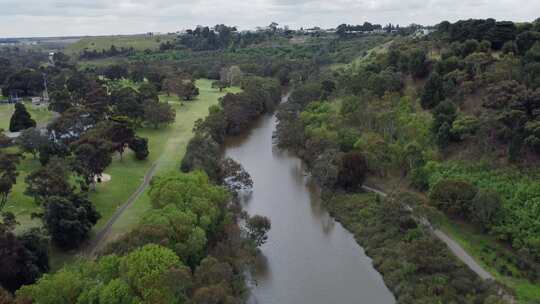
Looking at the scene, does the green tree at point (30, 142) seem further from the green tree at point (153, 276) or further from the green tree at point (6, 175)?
the green tree at point (153, 276)

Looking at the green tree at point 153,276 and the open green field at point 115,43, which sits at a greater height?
the open green field at point 115,43

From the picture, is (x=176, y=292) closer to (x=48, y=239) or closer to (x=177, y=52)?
(x=48, y=239)

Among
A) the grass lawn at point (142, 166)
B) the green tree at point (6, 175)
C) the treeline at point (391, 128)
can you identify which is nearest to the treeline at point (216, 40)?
the grass lawn at point (142, 166)

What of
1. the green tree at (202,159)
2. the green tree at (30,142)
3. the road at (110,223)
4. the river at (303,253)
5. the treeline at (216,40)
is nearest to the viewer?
the river at (303,253)

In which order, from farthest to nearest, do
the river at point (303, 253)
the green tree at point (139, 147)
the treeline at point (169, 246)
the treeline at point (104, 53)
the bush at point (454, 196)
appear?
the treeline at point (104, 53) < the green tree at point (139, 147) < the bush at point (454, 196) < the river at point (303, 253) < the treeline at point (169, 246)

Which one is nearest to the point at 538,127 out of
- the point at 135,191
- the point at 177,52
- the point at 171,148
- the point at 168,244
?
the point at 168,244

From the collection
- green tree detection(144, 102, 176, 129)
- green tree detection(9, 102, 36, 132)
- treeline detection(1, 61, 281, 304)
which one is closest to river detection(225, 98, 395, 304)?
treeline detection(1, 61, 281, 304)
